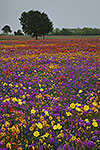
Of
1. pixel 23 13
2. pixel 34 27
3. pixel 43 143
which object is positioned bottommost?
pixel 43 143

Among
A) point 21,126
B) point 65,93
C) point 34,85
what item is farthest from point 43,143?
point 34,85

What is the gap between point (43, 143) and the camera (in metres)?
3.46

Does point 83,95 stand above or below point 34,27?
below

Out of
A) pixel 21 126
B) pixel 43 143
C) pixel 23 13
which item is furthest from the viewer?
pixel 23 13

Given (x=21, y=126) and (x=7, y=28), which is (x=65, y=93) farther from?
(x=7, y=28)

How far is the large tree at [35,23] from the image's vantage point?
42.7 meters

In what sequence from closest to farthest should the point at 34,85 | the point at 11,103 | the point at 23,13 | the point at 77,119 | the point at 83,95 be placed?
the point at 77,119
the point at 11,103
the point at 83,95
the point at 34,85
the point at 23,13

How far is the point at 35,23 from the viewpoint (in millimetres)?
42875

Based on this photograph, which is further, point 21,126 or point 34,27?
point 34,27

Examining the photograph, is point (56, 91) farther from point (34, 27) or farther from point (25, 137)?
point (34, 27)

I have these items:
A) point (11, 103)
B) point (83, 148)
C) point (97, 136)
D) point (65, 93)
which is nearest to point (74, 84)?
point (65, 93)

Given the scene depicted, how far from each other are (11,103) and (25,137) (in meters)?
1.63

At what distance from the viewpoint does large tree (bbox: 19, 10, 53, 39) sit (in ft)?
140

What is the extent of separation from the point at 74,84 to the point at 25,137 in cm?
346
